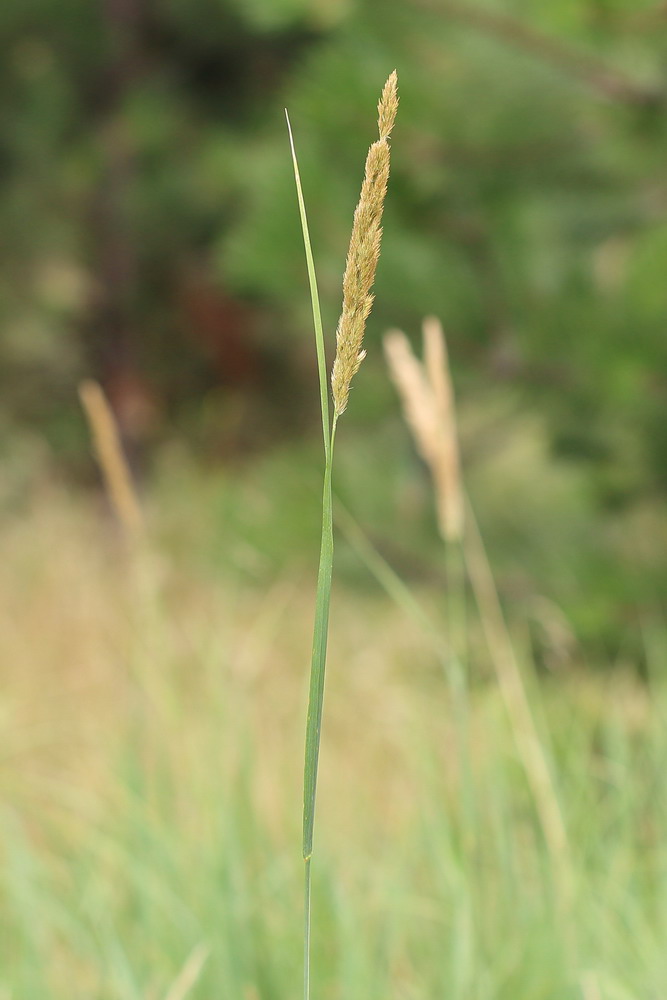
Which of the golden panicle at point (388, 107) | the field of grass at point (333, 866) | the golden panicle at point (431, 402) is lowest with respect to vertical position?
the field of grass at point (333, 866)

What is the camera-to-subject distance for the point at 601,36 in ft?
6.42

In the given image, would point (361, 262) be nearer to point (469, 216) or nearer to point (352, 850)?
point (352, 850)

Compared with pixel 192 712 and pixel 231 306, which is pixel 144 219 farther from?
pixel 192 712

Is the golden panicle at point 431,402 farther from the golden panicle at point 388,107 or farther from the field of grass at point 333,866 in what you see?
the golden panicle at point 388,107

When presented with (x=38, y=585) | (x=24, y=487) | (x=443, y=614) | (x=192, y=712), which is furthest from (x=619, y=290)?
(x=24, y=487)

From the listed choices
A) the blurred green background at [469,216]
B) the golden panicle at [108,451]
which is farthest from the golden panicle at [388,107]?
the blurred green background at [469,216]

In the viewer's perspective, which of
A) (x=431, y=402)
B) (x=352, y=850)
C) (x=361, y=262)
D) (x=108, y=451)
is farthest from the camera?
(x=352, y=850)

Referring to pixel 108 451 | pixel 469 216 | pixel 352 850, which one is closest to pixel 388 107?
pixel 108 451

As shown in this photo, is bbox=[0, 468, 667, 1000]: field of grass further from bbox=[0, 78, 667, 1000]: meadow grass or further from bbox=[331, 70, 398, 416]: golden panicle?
bbox=[331, 70, 398, 416]: golden panicle

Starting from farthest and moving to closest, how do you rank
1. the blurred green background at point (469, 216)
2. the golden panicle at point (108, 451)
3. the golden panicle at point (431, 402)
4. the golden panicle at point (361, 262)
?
the blurred green background at point (469, 216) < the golden panicle at point (108, 451) < the golden panicle at point (431, 402) < the golden panicle at point (361, 262)

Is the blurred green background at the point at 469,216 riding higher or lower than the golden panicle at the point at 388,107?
higher

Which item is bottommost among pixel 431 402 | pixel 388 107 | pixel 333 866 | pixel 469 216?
pixel 333 866

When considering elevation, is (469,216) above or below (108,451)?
above

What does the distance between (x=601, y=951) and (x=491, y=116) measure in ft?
5.47
